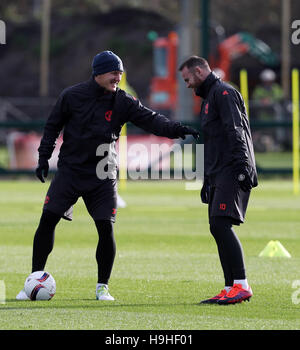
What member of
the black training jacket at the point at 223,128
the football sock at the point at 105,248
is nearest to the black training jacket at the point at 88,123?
the black training jacket at the point at 223,128

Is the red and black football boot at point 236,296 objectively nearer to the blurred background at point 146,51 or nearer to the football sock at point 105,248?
the football sock at point 105,248

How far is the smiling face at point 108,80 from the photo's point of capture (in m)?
8.09

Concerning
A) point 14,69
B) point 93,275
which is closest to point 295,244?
point 93,275

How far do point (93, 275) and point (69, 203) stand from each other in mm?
1650

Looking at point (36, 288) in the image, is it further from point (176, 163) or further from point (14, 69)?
point (14, 69)

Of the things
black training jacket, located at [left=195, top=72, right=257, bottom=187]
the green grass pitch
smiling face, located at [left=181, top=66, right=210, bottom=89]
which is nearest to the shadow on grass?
the green grass pitch

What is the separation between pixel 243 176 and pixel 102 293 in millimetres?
1474

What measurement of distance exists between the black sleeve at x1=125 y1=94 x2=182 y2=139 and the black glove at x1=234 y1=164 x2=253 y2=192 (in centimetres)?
70

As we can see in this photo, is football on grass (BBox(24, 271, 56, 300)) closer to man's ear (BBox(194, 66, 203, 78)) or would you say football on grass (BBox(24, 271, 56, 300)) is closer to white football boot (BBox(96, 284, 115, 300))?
white football boot (BBox(96, 284, 115, 300))

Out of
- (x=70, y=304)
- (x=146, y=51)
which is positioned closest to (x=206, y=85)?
(x=70, y=304)

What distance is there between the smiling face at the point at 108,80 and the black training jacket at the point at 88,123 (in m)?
0.05

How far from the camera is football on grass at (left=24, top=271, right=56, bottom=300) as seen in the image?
8.13 metres
